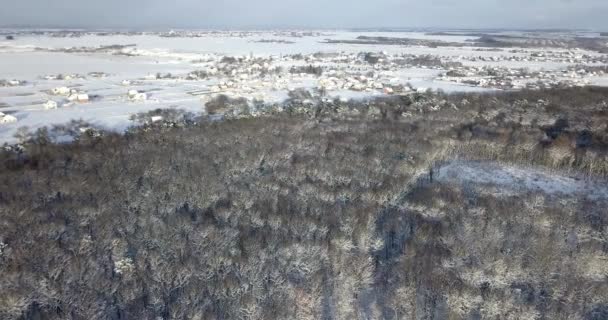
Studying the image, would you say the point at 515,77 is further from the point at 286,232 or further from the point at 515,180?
the point at 286,232

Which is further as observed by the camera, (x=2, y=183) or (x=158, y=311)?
(x=2, y=183)

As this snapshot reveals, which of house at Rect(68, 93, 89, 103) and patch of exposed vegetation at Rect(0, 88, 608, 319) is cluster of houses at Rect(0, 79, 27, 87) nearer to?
→ house at Rect(68, 93, 89, 103)

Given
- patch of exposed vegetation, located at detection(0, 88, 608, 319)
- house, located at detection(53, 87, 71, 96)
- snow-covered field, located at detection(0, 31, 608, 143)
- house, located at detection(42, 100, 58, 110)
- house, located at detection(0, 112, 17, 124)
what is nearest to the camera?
patch of exposed vegetation, located at detection(0, 88, 608, 319)

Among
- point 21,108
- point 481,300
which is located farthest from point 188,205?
point 21,108

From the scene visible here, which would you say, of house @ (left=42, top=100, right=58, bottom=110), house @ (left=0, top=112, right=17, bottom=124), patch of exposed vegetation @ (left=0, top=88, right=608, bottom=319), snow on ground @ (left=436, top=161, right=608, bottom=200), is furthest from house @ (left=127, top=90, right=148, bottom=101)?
snow on ground @ (left=436, top=161, right=608, bottom=200)

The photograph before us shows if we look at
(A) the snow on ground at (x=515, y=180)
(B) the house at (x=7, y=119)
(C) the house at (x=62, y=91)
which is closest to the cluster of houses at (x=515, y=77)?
(A) the snow on ground at (x=515, y=180)

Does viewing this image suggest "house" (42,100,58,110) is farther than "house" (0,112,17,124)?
Yes

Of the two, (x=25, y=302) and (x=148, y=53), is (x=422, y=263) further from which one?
(x=148, y=53)

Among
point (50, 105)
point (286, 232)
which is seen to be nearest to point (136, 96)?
point (50, 105)
